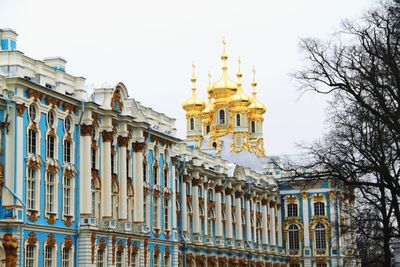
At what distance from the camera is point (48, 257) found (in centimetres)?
3788

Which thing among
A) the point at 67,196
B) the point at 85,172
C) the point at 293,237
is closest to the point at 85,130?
the point at 85,172

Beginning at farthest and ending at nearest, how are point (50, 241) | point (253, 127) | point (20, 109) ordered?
point (253, 127)
point (50, 241)
point (20, 109)

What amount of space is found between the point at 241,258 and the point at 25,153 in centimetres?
3412

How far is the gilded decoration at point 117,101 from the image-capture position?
44000 millimetres

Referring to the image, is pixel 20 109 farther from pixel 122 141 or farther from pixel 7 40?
pixel 122 141

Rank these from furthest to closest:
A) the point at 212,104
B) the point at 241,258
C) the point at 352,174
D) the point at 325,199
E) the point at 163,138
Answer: the point at 212,104
the point at 325,199
the point at 241,258
the point at 163,138
the point at 352,174

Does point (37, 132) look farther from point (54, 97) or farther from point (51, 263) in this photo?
point (51, 263)

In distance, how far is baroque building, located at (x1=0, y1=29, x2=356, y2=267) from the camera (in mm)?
35562

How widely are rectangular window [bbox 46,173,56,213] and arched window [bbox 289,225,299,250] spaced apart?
145 ft

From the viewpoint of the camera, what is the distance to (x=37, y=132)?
37.2m

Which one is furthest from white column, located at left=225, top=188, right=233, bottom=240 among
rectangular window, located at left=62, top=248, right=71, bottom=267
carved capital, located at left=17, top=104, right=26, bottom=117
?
carved capital, located at left=17, top=104, right=26, bottom=117

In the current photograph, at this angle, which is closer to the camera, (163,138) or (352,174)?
(352,174)

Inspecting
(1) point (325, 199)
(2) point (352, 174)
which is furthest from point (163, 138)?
(1) point (325, 199)

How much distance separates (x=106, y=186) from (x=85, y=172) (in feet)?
7.23
